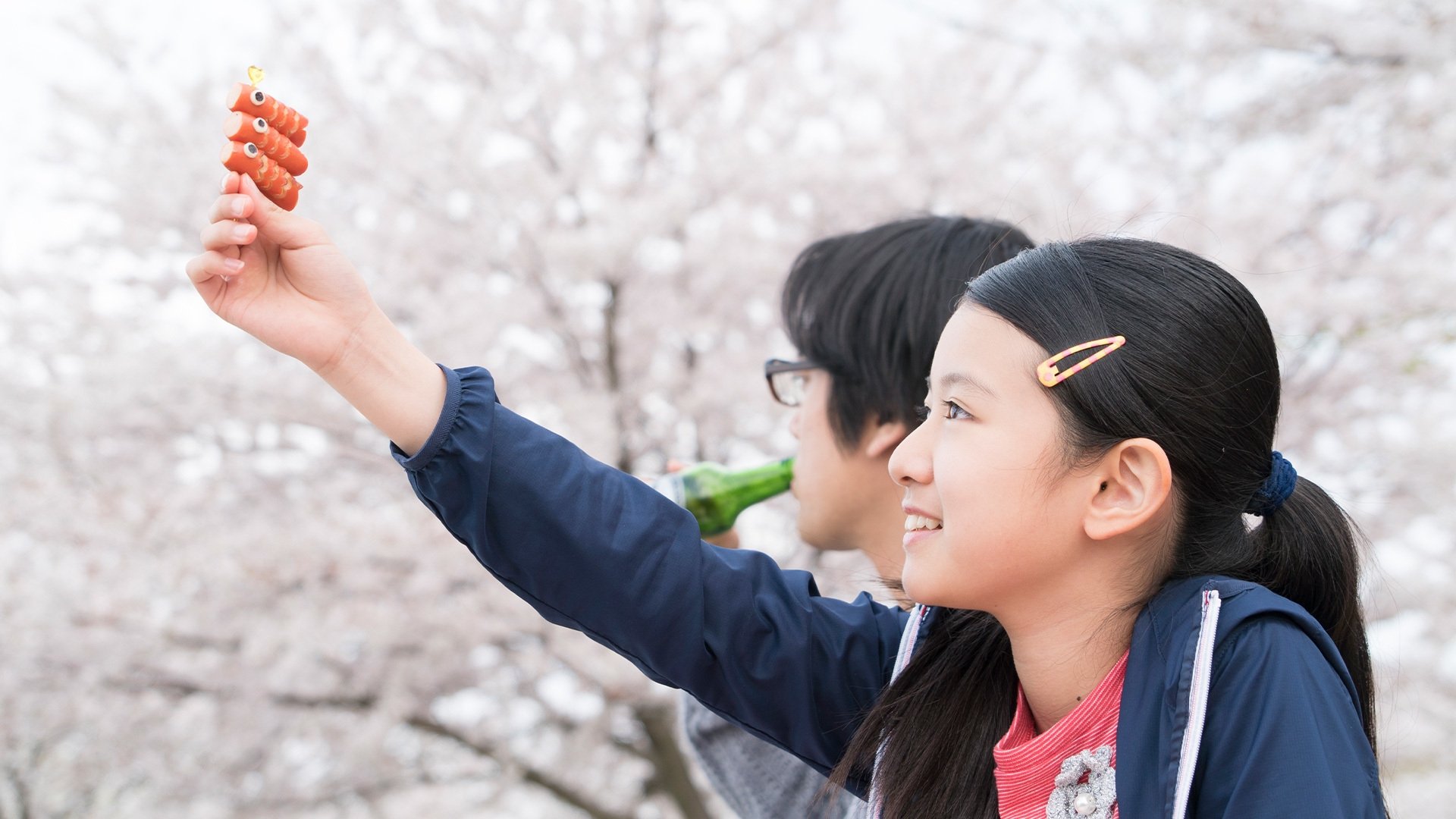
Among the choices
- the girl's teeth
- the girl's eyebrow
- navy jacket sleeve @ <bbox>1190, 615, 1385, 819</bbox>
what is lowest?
navy jacket sleeve @ <bbox>1190, 615, 1385, 819</bbox>

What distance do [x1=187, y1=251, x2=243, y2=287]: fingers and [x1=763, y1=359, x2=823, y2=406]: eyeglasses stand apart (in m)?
1.02

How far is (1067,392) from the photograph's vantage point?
3.89 ft

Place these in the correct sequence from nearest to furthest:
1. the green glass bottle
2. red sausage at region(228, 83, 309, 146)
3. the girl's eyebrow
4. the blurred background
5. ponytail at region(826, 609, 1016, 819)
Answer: red sausage at region(228, 83, 309, 146), the girl's eyebrow, ponytail at region(826, 609, 1016, 819), the green glass bottle, the blurred background

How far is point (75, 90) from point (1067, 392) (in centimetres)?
501

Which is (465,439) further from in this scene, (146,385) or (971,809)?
(146,385)

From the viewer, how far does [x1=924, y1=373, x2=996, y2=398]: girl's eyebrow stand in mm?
1218

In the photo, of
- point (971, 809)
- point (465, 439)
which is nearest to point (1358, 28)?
point (971, 809)

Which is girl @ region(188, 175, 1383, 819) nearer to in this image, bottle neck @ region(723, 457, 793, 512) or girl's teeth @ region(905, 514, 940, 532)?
girl's teeth @ region(905, 514, 940, 532)

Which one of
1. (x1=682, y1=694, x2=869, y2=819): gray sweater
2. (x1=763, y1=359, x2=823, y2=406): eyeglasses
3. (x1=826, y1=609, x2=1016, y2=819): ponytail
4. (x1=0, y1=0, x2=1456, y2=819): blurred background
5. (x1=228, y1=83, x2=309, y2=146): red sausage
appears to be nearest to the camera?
(x1=228, y1=83, x2=309, y2=146): red sausage

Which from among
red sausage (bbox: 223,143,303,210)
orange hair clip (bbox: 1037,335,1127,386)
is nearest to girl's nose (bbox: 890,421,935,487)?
orange hair clip (bbox: 1037,335,1127,386)

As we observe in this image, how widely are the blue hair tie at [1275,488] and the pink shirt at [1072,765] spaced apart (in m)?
0.27

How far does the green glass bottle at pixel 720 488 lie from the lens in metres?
2.47

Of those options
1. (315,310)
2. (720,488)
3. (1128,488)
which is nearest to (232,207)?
(315,310)

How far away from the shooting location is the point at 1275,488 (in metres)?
1.28
